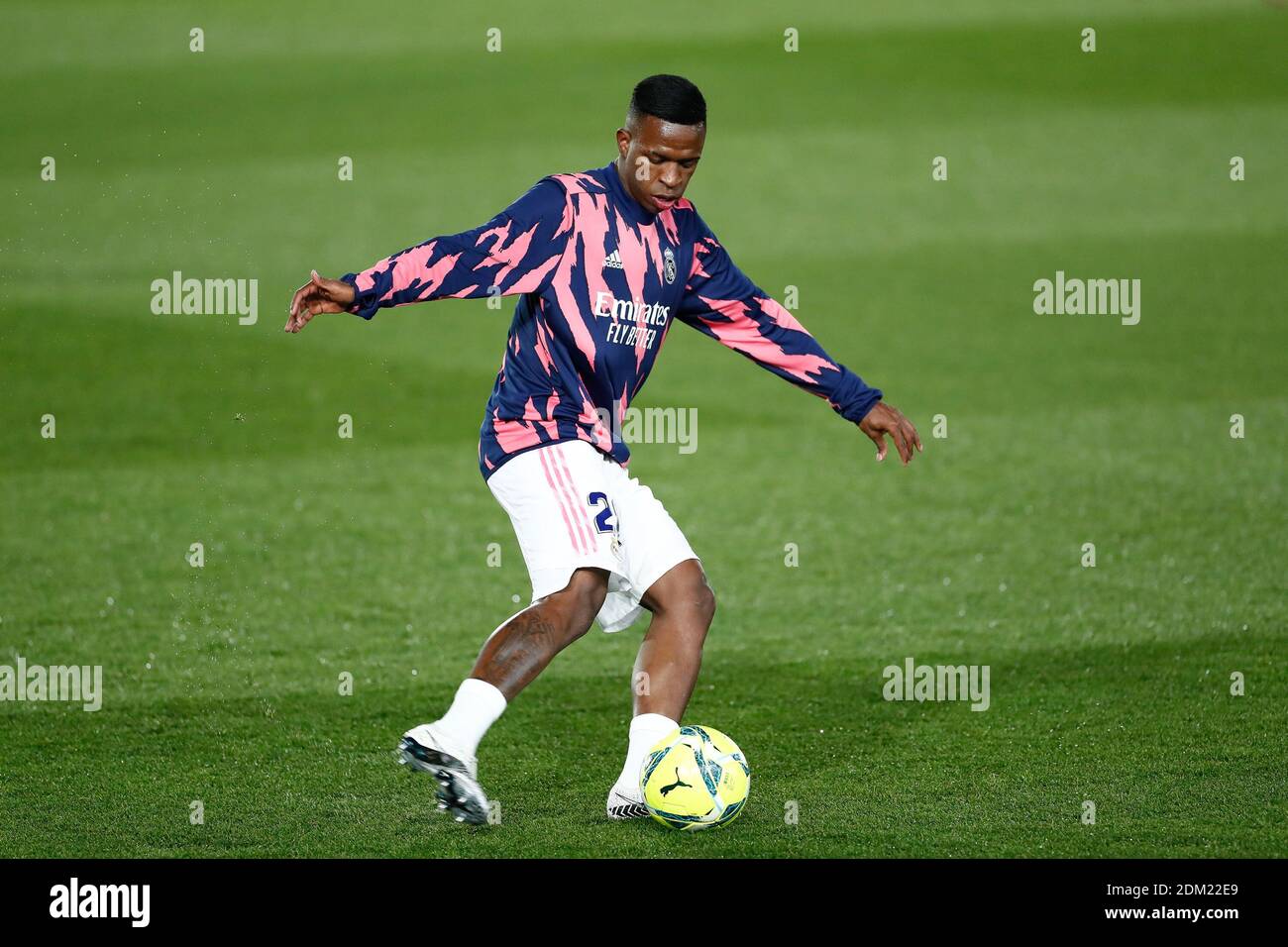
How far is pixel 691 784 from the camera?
535 cm

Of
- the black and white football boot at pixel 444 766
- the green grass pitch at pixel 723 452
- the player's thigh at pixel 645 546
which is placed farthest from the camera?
the green grass pitch at pixel 723 452

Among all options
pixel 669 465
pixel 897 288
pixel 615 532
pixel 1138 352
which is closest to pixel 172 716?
pixel 615 532

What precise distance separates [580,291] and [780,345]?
86 cm

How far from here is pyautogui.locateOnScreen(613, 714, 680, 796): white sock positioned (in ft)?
18.1

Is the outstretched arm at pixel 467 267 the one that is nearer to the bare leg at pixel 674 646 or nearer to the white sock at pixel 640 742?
the bare leg at pixel 674 646

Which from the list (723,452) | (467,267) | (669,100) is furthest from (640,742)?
(723,452)

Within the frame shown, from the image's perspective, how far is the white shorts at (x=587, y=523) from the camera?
5504 millimetres

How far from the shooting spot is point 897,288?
56.2ft

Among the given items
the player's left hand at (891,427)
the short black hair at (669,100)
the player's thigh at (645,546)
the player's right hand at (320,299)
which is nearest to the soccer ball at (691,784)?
the player's thigh at (645,546)

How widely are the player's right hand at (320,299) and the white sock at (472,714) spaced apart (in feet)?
3.91

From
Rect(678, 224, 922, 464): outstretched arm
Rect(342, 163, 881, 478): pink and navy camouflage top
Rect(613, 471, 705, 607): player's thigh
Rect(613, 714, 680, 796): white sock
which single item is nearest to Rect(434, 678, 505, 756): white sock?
Rect(613, 714, 680, 796): white sock

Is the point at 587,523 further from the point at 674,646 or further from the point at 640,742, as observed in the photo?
the point at 640,742

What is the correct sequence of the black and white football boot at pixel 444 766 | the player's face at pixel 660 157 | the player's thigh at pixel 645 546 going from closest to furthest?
the black and white football boot at pixel 444 766 < the player's face at pixel 660 157 < the player's thigh at pixel 645 546

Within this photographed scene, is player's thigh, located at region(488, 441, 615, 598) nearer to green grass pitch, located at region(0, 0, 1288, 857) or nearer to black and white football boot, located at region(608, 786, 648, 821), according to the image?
black and white football boot, located at region(608, 786, 648, 821)
